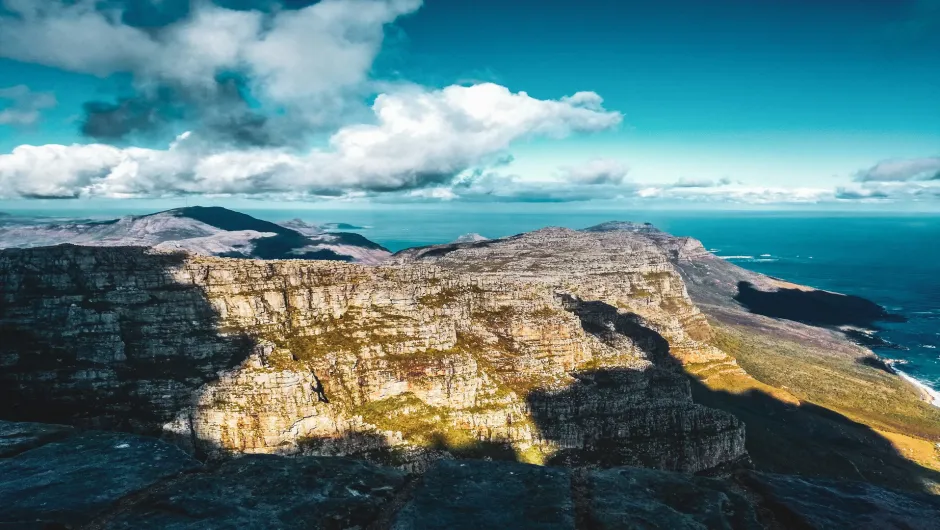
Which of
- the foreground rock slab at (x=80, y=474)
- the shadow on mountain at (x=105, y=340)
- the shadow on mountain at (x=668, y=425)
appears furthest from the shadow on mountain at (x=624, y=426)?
the foreground rock slab at (x=80, y=474)

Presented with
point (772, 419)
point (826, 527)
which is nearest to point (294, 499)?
point (826, 527)

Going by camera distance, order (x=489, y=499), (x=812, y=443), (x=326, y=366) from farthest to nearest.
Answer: (x=812, y=443), (x=326, y=366), (x=489, y=499)

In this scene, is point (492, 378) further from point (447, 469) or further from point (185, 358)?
point (447, 469)

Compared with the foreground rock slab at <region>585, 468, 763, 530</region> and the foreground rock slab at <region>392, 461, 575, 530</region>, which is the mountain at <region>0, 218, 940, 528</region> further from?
the foreground rock slab at <region>392, 461, 575, 530</region>

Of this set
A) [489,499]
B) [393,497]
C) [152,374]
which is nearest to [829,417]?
[152,374]

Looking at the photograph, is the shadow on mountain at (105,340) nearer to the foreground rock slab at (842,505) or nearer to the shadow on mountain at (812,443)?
the foreground rock slab at (842,505)

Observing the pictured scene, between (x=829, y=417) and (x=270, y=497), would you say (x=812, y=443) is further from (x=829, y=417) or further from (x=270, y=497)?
(x=270, y=497)
